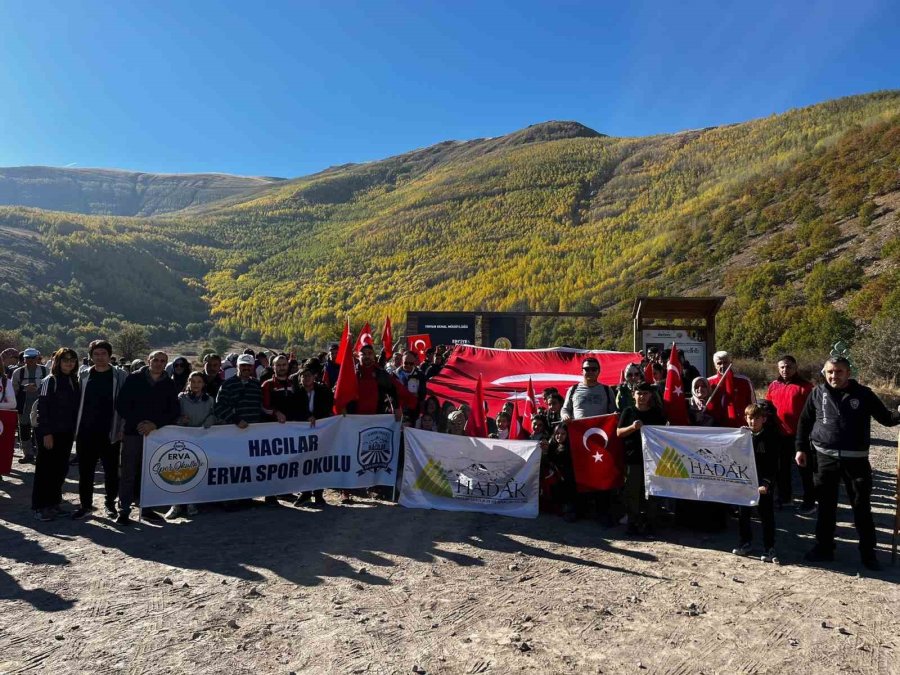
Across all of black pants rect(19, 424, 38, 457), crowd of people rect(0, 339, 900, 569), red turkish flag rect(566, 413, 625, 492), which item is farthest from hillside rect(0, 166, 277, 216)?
red turkish flag rect(566, 413, 625, 492)

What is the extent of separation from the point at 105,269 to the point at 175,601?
6285 cm

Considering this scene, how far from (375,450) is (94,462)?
321cm

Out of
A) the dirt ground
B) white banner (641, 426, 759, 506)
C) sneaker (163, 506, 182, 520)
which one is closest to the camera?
the dirt ground

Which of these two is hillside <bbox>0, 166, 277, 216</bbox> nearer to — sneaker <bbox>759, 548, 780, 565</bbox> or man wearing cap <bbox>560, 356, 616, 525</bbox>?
man wearing cap <bbox>560, 356, 616, 525</bbox>

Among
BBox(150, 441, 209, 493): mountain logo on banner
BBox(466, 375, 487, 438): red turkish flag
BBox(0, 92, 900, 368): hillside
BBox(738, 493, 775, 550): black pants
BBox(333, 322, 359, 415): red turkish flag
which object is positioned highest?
BBox(0, 92, 900, 368): hillside

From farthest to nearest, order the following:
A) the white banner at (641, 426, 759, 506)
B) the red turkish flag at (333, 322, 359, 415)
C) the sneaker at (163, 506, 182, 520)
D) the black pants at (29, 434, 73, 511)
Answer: the red turkish flag at (333, 322, 359, 415), the sneaker at (163, 506, 182, 520), the black pants at (29, 434, 73, 511), the white banner at (641, 426, 759, 506)

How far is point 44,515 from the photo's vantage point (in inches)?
265

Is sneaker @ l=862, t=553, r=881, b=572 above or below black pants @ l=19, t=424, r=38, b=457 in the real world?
below

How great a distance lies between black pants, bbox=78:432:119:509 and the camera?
670 cm

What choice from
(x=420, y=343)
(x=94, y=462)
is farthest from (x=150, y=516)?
(x=420, y=343)

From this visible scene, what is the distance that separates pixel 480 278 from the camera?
180ft

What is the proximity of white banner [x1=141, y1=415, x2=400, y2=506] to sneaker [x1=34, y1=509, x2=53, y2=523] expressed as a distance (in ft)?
3.46

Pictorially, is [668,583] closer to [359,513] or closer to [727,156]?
[359,513]

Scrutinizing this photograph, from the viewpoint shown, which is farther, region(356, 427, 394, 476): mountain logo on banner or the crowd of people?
region(356, 427, 394, 476): mountain logo on banner
